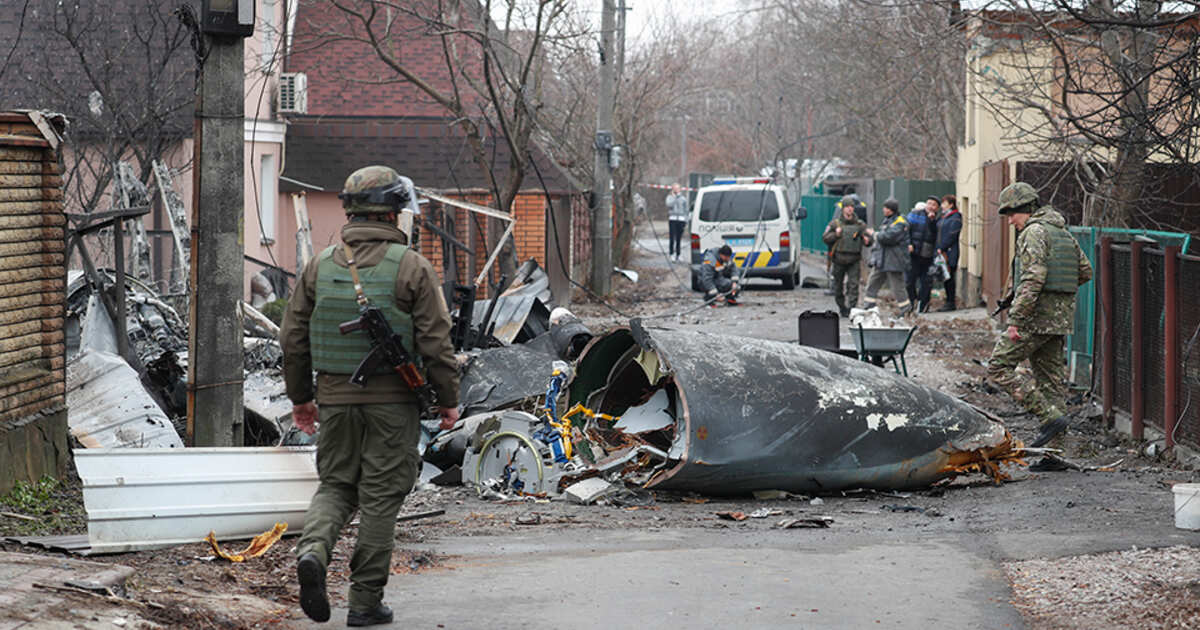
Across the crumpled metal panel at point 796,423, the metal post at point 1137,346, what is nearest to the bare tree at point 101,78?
the crumpled metal panel at point 796,423

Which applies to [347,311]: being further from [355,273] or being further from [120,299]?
[120,299]

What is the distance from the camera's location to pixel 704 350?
8.40m

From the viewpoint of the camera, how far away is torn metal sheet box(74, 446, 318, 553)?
228 inches

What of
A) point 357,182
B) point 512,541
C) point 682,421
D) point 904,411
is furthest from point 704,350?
point 357,182

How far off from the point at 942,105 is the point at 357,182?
92.7 feet

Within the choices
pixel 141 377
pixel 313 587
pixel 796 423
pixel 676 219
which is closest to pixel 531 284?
pixel 141 377

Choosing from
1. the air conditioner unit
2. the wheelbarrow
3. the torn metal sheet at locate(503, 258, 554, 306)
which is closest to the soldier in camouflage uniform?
the wheelbarrow

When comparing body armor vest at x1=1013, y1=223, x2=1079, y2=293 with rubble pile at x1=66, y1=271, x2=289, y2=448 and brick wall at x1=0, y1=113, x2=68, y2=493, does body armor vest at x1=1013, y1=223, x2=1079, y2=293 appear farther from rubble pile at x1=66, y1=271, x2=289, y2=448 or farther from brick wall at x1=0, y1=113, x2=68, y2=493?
brick wall at x1=0, y1=113, x2=68, y2=493

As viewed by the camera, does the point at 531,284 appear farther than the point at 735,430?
Yes

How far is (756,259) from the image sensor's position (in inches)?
1045

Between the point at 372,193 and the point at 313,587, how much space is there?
4.90 feet

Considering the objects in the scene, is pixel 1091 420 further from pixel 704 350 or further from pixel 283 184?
pixel 283 184

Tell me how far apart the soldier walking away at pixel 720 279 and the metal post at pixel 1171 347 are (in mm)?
14520

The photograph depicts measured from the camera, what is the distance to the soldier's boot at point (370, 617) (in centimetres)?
489
